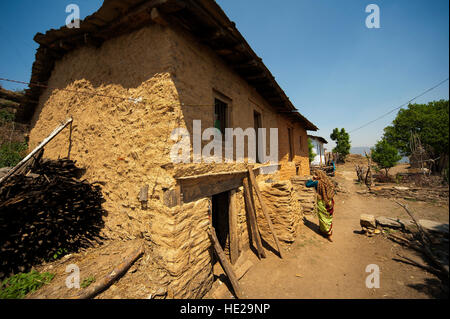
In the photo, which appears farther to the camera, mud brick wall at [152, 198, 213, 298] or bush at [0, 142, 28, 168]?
bush at [0, 142, 28, 168]

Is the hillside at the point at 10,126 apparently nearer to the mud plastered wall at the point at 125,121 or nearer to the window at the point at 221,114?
the mud plastered wall at the point at 125,121

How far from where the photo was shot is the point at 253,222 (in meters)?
5.26

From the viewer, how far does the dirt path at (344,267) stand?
1463mm

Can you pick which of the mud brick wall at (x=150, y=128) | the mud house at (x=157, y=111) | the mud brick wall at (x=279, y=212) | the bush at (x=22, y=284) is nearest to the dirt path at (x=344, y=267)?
the mud brick wall at (x=279, y=212)

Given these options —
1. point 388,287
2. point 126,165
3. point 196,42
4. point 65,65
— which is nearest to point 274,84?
point 196,42

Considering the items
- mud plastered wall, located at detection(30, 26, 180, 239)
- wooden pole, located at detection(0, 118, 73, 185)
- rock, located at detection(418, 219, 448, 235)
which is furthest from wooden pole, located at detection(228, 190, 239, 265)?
wooden pole, located at detection(0, 118, 73, 185)

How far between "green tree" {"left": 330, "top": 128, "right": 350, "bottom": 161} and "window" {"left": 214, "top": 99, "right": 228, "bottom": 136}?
105 ft

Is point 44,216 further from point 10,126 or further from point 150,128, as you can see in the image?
point 10,126

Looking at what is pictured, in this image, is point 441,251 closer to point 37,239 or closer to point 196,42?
point 196,42

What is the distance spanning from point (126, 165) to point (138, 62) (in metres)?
2.21

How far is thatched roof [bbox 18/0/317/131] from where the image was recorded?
3123 millimetres

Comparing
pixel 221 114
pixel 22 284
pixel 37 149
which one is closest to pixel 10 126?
pixel 37 149

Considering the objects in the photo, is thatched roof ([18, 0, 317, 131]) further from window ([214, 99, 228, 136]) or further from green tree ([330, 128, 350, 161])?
green tree ([330, 128, 350, 161])

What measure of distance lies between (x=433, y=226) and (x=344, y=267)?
400 centimetres
